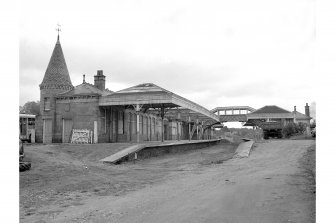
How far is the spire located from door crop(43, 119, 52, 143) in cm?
280

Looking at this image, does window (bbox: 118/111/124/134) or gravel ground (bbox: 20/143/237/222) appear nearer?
gravel ground (bbox: 20/143/237/222)

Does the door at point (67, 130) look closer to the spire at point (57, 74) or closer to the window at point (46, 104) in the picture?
the window at point (46, 104)

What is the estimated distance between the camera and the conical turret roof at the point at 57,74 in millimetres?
26891

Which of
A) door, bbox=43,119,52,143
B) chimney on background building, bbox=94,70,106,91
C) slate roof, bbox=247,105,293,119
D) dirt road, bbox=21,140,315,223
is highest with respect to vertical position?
chimney on background building, bbox=94,70,106,91

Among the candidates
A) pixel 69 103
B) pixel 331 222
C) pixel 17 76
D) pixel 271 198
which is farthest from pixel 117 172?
pixel 69 103

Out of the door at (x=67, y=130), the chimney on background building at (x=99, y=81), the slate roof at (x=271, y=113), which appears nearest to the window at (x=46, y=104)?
the door at (x=67, y=130)

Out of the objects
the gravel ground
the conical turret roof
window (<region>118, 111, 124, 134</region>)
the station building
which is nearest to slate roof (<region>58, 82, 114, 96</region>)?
the station building

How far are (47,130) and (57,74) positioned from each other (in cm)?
463

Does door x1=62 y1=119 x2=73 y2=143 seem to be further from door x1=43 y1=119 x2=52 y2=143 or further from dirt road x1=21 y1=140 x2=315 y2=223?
dirt road x1=21 y1=140 x2=315 y2=223

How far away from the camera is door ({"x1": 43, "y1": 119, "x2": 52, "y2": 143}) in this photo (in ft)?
86.7

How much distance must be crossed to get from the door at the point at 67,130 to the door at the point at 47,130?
123cm

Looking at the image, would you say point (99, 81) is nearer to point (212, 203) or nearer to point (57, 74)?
point (57, 74)

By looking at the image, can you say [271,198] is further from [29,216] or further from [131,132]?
[131,132]

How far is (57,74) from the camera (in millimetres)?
27375
